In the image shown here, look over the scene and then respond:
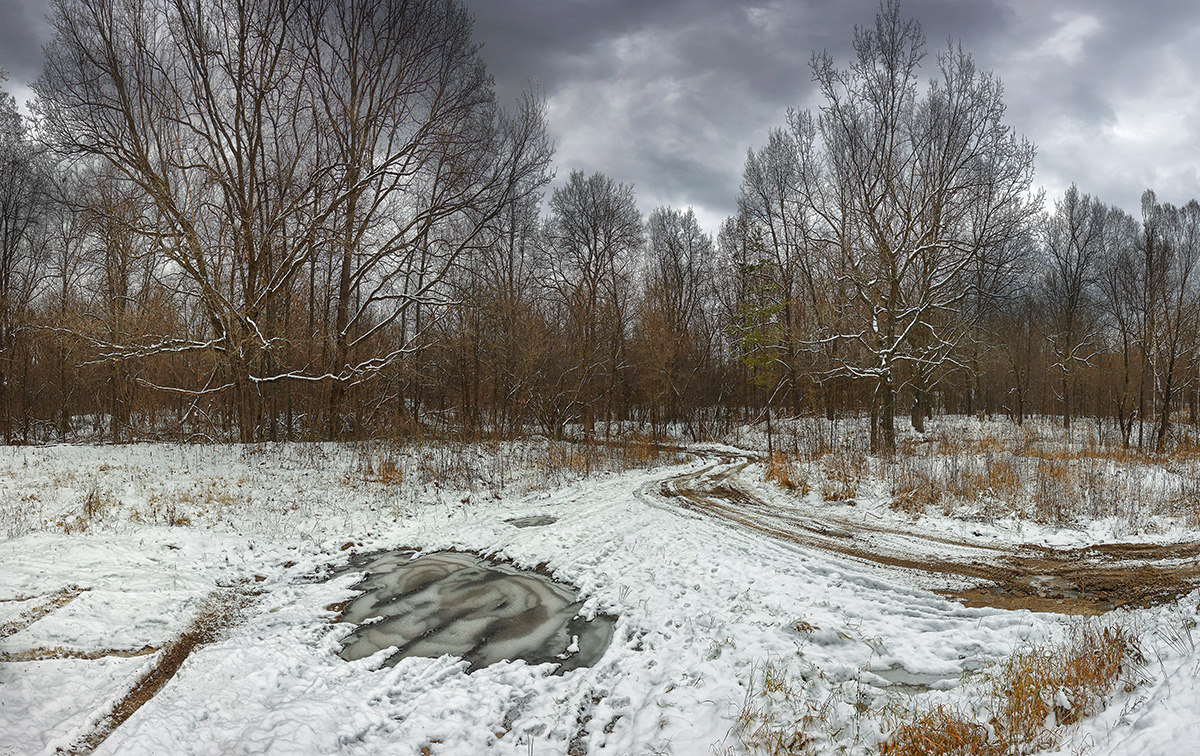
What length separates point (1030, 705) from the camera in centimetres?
354

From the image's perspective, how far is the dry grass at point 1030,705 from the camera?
3342 mm

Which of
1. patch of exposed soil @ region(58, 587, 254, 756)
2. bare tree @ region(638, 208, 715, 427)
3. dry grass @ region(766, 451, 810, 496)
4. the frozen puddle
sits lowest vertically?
the frozen puddle

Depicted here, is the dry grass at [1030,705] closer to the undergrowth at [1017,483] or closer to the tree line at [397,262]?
the undergrowth at [1017,483]

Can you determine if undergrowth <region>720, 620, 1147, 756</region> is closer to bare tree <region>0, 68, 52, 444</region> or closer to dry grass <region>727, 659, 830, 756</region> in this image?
dry grass <region>727, 659, 830, 756</region>

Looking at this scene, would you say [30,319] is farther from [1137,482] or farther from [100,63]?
[1137,482]

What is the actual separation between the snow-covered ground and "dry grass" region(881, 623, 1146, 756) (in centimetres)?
15

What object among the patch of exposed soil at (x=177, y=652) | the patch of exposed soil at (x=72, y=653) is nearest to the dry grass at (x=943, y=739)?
the patch of exposed soil at (x=177, y=652)

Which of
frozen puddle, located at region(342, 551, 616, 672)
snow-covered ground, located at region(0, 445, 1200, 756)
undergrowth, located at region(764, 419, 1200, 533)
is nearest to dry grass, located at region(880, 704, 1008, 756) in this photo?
snow-covered ground, located at region(0, 445, 1200, 756)

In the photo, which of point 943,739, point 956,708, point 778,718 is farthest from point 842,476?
point 943,739

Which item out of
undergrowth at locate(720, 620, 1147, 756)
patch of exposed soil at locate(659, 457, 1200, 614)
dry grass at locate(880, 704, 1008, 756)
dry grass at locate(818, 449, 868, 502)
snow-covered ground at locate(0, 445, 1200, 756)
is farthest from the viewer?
Result: dry grass at locate(818, 449, 868, 502)

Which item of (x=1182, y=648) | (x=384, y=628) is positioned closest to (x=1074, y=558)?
(x=1182, y=648)

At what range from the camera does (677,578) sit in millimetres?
6809

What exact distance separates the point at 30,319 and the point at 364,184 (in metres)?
16.4

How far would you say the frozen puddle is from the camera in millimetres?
5266
